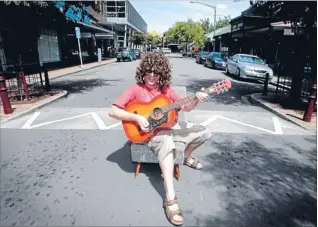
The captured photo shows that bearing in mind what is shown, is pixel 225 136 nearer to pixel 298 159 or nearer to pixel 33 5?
pixel 298 159

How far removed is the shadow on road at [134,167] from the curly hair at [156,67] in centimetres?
131

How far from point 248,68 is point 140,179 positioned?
12.4 metres

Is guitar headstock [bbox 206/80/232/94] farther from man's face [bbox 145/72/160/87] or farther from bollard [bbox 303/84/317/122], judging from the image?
bollard [bbox 303/84/317/122]

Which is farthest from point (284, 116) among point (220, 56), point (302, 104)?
point (220, 56)

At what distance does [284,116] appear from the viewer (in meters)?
6.89

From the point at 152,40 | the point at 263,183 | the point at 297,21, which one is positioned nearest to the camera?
the point at 263,183

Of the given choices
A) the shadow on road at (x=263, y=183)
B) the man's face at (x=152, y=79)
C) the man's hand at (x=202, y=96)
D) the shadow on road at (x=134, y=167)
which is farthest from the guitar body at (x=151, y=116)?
the shadow on road at (x=263, y=183)

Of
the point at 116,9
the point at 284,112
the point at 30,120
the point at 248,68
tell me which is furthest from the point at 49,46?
the point at 116,9

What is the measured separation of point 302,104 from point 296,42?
1972 millimetres

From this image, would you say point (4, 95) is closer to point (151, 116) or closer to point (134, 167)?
point (134, 167)

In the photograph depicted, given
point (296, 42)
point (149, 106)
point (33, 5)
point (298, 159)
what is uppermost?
point (33, 5)

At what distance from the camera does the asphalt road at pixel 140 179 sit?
2.88m

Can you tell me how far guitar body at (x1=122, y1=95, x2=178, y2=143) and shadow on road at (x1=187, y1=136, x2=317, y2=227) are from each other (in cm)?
106

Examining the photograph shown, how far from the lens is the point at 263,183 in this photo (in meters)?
3.58
